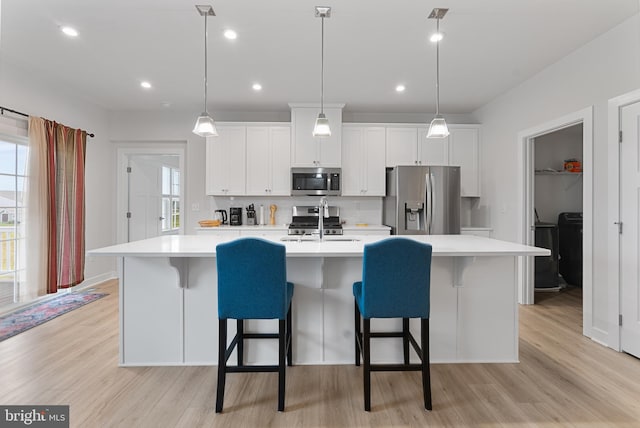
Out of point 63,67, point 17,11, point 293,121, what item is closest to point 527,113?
point 293,121

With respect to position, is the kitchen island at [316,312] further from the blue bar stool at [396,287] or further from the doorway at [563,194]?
the doorway at [563,194]

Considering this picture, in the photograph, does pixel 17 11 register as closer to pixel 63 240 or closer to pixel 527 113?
pixel 63 240

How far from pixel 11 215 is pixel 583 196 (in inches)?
223

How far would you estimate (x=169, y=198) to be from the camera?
6160mm

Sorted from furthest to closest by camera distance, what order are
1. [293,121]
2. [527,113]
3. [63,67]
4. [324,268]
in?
[293,121] → [527,113] → [63,67] → [324,268]

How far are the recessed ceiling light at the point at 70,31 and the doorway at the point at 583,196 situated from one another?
436cm

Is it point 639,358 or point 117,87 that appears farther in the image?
point 117,87

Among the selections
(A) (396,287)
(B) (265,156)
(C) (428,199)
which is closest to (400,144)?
(C) (428,199)

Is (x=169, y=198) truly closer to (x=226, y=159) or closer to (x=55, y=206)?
(x=226, y=159)

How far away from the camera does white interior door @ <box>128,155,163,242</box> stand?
5.08m

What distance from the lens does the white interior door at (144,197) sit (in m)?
5.08

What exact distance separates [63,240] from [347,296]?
11.4ft

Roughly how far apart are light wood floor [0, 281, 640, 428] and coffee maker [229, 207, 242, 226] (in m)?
2.32

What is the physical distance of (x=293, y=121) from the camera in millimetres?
4477
